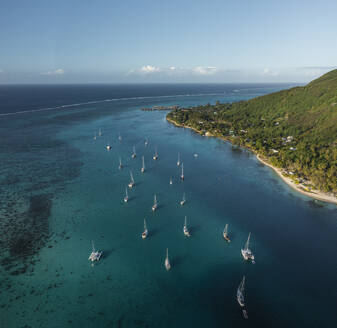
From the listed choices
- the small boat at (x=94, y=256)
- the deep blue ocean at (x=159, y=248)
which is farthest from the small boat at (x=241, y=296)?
the small boat at (x=94, y=256)

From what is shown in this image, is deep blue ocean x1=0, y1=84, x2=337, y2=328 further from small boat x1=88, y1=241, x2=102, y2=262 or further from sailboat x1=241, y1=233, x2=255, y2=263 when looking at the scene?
sailboat x1=241, y1=233, x2=255, y2=263

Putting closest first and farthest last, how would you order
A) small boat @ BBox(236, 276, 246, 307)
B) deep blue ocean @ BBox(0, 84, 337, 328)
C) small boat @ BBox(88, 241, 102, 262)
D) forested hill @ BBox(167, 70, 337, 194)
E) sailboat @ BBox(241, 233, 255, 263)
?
1. deep blue ocean @ BBox(0, 84, 337, 328)
2. small boat @ BBox(236, 276, 246, 307)
3. small boat @ BBox(88, 241, 102, 262)
4. sailboat @ BBox(241, 233, 255, 263)
5. forested hill @ BBox(167, 70, 337, 194)

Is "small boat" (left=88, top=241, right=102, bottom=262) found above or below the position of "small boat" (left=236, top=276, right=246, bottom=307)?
above

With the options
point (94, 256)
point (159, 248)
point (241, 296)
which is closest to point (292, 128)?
point (159, 248)

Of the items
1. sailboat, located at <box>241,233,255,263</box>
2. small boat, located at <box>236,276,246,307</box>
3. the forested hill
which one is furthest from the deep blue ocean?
the forested hill

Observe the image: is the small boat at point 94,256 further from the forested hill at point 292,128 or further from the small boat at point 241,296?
the forested hill at point 292,128

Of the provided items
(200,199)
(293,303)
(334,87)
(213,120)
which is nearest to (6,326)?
(293,303)
